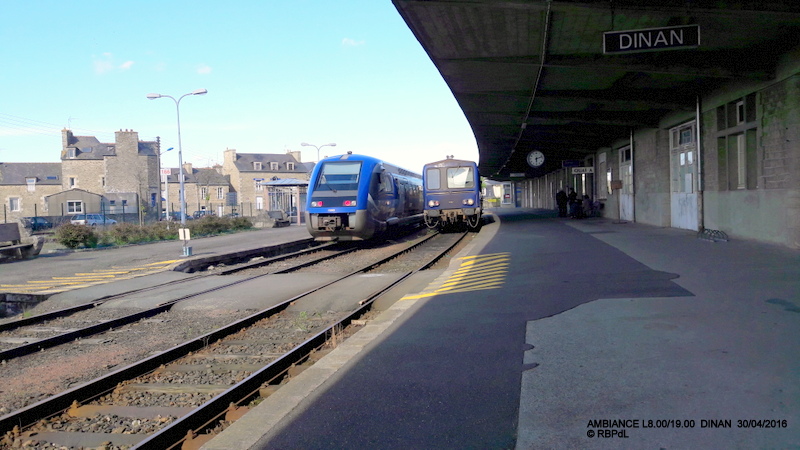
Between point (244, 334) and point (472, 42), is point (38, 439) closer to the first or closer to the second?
point (244, 334)

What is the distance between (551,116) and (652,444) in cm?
1973

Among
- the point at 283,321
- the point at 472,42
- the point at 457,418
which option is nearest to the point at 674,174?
the point at 472,42

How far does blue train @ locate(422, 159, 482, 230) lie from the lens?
25.8 metres

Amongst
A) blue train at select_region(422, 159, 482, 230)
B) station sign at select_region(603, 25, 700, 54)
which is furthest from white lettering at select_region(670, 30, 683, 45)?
blue train at select_region(422, 159, 482, 230)

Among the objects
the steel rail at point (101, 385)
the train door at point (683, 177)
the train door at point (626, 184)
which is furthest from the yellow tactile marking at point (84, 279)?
the train door at point (626, 184)

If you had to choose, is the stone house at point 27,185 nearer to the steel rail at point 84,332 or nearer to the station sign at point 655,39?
the steel rail at point 84,332

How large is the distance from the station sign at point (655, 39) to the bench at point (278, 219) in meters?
32.2

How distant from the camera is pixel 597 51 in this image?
13.8 meters

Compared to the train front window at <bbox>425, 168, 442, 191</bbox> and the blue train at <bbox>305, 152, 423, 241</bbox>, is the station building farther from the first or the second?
the blue train at <bbox>305, 152, 423, 241</bbox>

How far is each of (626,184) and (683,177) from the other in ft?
22.9

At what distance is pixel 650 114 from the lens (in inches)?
775

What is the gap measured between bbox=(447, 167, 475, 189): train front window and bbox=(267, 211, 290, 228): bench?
17.7m

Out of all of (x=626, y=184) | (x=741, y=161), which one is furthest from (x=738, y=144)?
(x=626, y=184)

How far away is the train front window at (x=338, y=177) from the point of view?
19.8 m
